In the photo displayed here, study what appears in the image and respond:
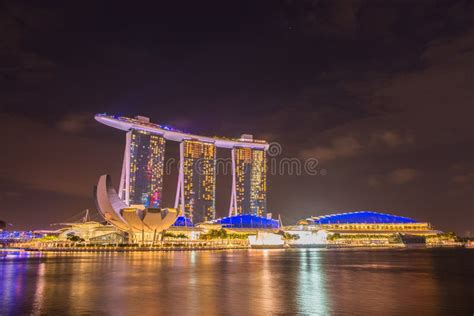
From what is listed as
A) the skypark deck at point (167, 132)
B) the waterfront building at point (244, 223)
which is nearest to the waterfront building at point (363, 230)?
the waterfront building at point (244, 223)

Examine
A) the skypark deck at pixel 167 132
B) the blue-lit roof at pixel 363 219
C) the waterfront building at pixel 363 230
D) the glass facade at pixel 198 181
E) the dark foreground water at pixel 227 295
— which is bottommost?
the dark foreground water at pixel 227 295

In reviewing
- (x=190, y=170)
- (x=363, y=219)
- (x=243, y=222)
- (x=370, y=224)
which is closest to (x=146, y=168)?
(x=190, y=170)

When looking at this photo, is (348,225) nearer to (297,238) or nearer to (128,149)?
(297,238)

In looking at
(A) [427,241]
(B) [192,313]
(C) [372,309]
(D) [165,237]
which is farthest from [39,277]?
(A) [427,241]

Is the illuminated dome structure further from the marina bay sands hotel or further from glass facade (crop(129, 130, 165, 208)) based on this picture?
glass facade (crop(129, 130, 165, 208))

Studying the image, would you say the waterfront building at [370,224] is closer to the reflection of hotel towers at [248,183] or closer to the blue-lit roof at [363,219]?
the blue-lit roof at [363,219]

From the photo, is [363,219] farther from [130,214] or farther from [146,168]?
[130,214]

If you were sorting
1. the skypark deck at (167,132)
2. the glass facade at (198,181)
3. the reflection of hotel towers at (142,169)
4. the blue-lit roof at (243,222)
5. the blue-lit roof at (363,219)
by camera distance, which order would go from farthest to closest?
the blue-lit roof at (363,219), the glass facade at (198,181), the blue-lit roof at (243,222), the reflection of hotel towers at (142,169), the skypark deck at (167,132)

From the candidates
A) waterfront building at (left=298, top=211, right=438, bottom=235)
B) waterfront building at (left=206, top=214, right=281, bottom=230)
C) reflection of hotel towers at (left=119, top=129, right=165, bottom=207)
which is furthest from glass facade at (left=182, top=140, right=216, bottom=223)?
waterfront building at (left=298, top=211, right=438, bottom=235)
